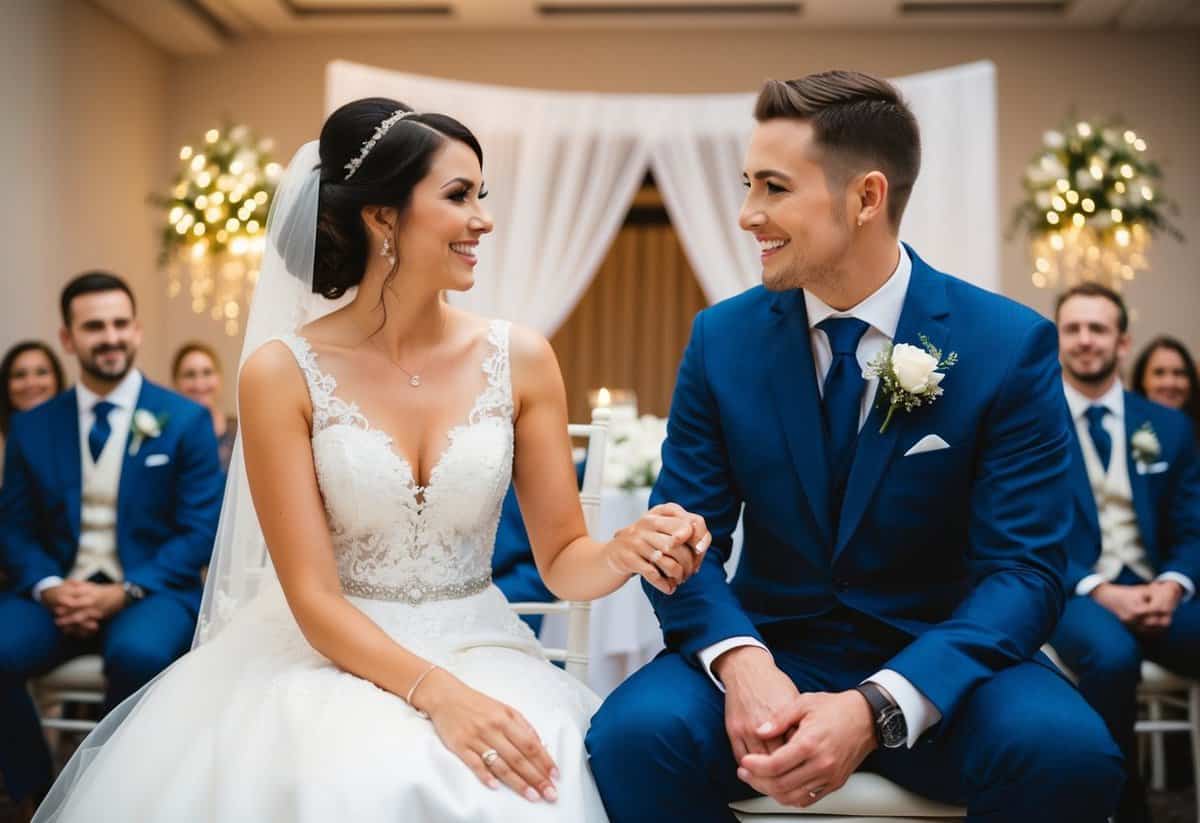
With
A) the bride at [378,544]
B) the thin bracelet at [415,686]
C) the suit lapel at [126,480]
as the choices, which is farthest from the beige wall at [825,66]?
the thin bracelet at [415,686]

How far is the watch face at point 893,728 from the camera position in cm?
189

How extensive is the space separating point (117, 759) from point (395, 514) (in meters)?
0.64

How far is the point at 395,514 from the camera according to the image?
229 cm

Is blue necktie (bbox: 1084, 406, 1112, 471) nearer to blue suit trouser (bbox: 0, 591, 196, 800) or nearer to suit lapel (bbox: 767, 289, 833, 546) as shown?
suit lapel (bbox: 767, 289, 833, 546)

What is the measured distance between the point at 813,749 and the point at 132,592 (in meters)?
2.67

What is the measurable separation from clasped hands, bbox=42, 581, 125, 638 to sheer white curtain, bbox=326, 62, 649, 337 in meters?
3.68

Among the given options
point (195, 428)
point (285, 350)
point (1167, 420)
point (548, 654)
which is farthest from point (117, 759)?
point (1167, 420)

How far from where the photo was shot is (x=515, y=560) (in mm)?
3707

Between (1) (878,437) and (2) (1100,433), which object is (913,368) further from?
(2) (1100,433)

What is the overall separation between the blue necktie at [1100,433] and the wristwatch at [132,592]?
3.31 metres

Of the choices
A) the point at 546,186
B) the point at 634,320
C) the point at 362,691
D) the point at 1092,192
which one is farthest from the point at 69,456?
the point at 634,320

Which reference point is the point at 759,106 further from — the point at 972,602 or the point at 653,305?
the point at 653,305

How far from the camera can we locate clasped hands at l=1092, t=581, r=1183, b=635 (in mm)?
3680

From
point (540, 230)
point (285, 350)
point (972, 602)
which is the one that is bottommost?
point (972, 602)
